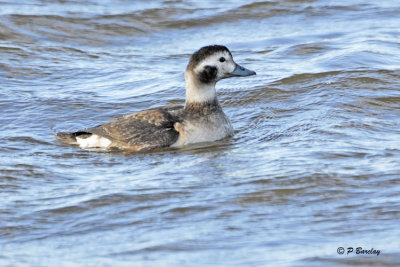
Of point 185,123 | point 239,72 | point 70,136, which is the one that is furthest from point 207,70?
point 70,136

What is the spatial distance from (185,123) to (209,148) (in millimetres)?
440

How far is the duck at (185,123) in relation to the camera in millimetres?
10812

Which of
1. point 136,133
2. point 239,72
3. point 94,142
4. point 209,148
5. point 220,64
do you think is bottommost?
point 209,148

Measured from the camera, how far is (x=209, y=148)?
10891 mm

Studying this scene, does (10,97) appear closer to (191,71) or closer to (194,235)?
(191,71)

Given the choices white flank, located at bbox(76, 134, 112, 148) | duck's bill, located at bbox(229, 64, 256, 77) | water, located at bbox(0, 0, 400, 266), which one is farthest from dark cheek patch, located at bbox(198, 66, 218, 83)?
white flank, located at bbox(76, 134, 112, 148)

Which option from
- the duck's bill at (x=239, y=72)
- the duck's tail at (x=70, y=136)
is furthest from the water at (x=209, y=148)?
the duck's bill at (x=239, y=72)

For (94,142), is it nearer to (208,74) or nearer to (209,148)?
(209,148)

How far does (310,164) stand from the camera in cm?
955

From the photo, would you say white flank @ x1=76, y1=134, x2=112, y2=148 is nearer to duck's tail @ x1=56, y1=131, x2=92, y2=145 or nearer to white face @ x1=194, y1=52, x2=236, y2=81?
duck's tail @ x1=56, y1=131, x2=92, y2=145

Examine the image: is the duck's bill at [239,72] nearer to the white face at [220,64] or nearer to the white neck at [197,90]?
the white face at [220,64]

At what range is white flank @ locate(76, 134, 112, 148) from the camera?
11.0 m

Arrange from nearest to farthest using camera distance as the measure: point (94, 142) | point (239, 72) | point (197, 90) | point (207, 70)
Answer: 1. point (94, 142)
2. point (207, 70)
3. point (197, 90)
4. point (239, 72)

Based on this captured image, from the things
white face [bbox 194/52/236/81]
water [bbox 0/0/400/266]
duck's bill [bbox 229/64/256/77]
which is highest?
white face [bbox 194/52/236/81]
